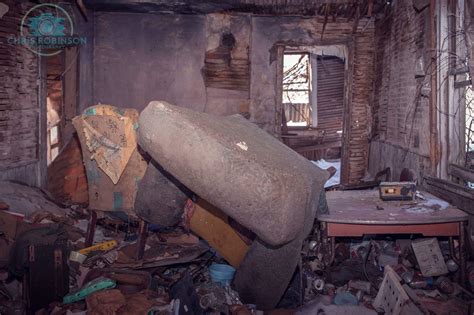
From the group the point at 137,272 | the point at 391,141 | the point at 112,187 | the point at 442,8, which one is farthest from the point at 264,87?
the point at 137,272

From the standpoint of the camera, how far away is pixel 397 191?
4844 mm

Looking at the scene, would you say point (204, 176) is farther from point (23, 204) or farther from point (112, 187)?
point (23, 204)

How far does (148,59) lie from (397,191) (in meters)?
5.67

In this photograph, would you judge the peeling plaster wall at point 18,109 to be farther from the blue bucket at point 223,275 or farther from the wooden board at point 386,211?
the wooden board at point 386,211

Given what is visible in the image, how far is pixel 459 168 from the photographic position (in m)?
4.97

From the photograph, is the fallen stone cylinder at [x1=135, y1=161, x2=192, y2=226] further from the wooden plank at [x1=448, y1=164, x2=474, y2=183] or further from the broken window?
the broken window

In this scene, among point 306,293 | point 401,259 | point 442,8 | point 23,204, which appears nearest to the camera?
point 306,293

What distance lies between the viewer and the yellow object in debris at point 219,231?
421 centimetres

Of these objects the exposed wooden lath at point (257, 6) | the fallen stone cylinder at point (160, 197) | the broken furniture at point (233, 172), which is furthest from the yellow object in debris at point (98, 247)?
the exposed wooden lath at point (257, 6)

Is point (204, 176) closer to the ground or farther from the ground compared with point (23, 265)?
→ farther from the ground

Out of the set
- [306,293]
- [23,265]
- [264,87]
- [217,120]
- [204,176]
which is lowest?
[306,293]

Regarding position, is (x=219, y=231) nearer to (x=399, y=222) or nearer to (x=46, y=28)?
(x=399, y=222)

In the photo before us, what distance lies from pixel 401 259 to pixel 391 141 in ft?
9.38

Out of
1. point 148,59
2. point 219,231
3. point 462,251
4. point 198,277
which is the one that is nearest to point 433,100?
point 462,251
